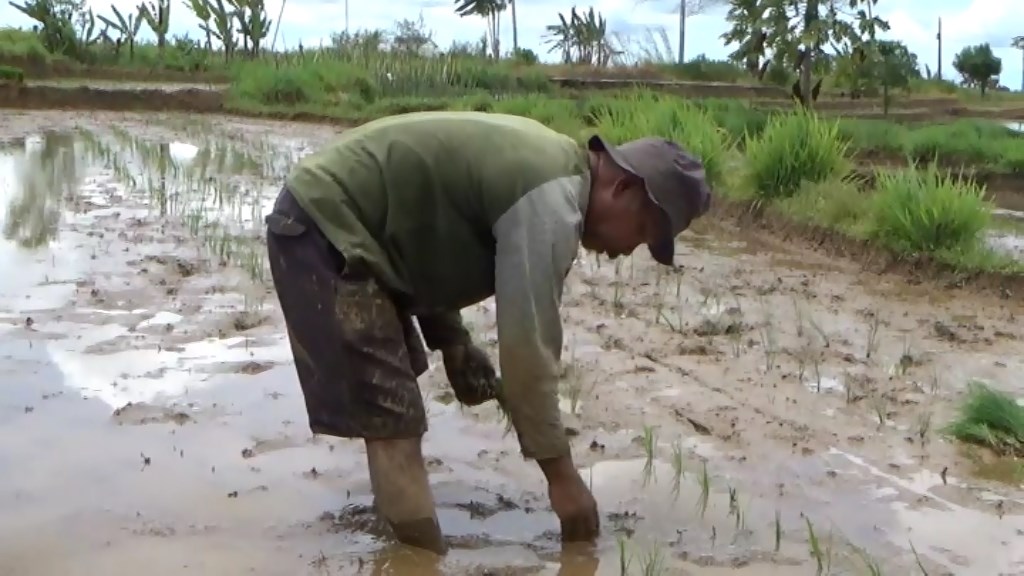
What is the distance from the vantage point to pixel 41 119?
13859 mm

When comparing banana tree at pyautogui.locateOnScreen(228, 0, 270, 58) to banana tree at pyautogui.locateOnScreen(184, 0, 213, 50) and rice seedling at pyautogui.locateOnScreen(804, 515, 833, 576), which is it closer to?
banana tree at pyautogui.locateOnScreen(184, 0, 213, 50)

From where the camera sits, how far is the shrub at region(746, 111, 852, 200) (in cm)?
703

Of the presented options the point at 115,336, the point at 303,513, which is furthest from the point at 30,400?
the point at 303,513

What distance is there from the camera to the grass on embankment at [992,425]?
3090 millimetres

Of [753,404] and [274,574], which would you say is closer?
[274,574]

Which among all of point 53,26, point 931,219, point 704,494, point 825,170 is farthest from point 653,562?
point 53,26

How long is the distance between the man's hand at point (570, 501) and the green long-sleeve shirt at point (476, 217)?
0.22 feet

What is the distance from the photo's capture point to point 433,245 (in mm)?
2268

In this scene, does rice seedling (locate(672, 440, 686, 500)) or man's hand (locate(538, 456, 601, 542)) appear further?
rice seedling (locate(672, 440, 686, 500))

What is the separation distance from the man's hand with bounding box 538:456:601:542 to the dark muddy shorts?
11.2 inches

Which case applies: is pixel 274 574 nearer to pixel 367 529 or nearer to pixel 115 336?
pixel 367 529

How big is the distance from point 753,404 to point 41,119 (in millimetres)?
12513

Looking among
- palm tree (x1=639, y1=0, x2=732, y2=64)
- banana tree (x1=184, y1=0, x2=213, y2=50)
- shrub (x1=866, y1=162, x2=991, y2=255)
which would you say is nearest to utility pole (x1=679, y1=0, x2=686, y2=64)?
palm tree (x1=639, y1=0, x2=732, y2=64)

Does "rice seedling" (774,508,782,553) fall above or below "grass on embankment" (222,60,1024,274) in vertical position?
below
